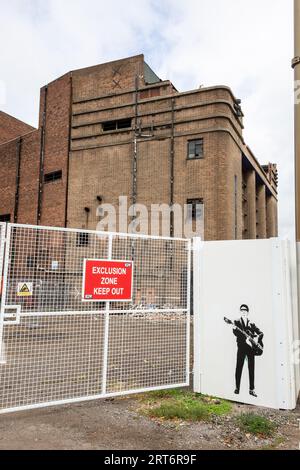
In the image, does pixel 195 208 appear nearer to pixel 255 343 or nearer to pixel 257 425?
pixel 255 343

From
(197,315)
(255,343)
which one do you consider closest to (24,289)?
(197,315)

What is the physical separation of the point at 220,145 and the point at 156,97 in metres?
5.71

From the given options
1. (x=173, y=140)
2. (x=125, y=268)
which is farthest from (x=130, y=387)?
(x=173, y=140)

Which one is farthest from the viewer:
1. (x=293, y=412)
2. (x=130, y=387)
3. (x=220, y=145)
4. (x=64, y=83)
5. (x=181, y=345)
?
(x=64, y=83)

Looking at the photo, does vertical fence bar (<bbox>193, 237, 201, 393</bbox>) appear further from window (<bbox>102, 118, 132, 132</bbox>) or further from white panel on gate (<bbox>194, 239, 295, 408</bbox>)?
window (<bbox>102, 118, 132, 132</bbox>)

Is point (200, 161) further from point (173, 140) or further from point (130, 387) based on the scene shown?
point (130, 387)

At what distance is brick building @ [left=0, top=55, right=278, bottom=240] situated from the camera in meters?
24.7

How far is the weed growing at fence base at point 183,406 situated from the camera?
18.4 feet

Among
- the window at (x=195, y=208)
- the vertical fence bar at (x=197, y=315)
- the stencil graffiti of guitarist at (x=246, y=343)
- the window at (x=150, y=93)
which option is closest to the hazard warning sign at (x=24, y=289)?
the vertical fence bar at (x=197, y=315)

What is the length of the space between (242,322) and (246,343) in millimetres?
320

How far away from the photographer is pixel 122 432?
16.4 ft

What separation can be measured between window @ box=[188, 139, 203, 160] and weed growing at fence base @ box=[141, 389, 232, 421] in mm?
20014

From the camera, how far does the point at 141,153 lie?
26.9 meters

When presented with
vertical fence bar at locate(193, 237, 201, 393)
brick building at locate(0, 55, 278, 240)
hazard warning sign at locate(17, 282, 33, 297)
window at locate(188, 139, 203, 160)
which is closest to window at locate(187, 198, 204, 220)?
brick building at locate(0, 55, 278, 240)
